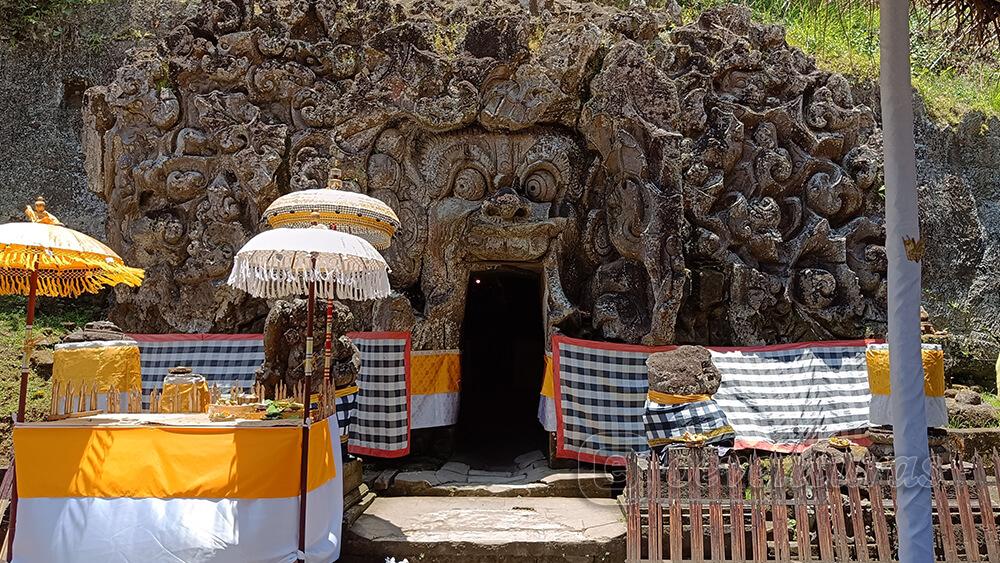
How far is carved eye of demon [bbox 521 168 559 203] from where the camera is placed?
29.8 feet

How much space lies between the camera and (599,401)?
8.33 m

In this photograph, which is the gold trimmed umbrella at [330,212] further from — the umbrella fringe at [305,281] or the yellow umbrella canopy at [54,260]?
the yellow umbrella canopy at [54,260]

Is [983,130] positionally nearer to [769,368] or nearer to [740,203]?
[740,203]

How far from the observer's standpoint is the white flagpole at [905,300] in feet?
10.7

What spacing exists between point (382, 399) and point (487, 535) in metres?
2.57

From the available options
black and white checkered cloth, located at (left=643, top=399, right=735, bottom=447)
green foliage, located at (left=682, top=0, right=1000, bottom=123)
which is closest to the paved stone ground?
black and white checkered cloth, located at (left=643, top=399, right=735, bottom=447)

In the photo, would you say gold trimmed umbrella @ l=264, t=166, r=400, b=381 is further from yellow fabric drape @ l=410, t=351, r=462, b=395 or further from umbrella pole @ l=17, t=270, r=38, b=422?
yellow fabric drape @ l=410, t=351, r=462, b=395

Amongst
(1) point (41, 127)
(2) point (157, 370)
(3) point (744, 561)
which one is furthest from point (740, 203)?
(1) point (41, 127)

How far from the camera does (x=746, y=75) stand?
32.3 ft

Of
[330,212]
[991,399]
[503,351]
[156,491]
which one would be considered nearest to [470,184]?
[330,212]

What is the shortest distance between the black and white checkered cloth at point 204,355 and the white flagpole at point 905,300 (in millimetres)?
7106

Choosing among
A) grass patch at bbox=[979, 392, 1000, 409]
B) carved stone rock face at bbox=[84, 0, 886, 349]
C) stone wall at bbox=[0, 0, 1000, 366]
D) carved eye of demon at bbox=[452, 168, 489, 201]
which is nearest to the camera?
carved stone rock face at bbox=[84, 0, 886, 349]

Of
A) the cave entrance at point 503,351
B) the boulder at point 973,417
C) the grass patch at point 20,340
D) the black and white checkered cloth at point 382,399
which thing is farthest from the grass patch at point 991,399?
the grass patch at point 20,340

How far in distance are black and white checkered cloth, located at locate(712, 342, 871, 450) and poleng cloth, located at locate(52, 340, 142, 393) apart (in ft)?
20.3
